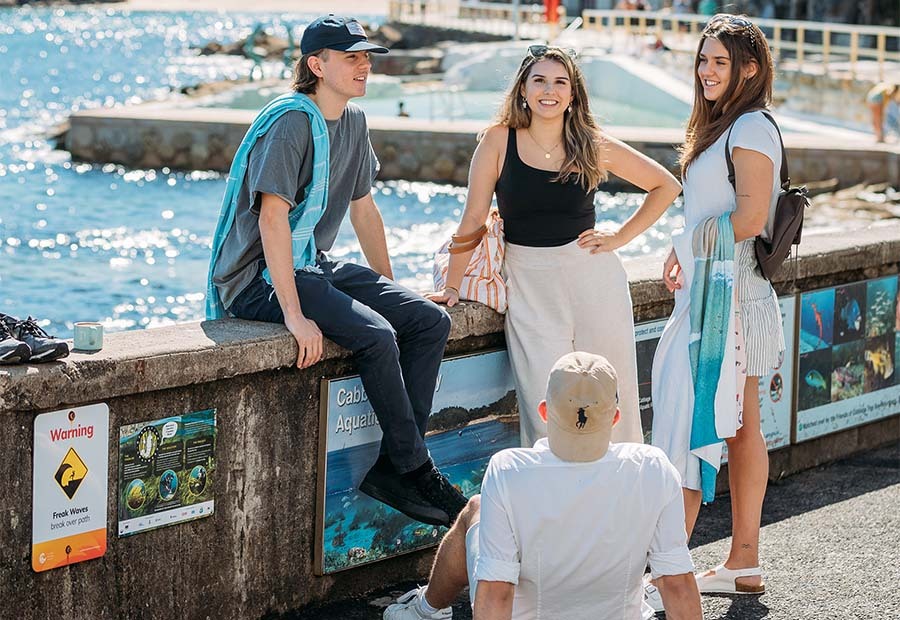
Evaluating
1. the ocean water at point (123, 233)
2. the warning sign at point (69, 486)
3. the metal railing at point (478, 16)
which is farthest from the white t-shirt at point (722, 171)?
the metal railing at point (478, 16)

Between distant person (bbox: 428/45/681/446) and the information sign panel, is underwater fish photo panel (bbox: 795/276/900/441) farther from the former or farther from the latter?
the information sign panel

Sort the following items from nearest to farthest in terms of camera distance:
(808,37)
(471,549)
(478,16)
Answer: (471,549)
(808,37)
(478,16)

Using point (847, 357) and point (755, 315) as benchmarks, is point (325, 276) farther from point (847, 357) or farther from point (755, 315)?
point (847, 357)

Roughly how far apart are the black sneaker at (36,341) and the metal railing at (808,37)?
2403 cm

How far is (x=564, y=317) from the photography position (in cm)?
512

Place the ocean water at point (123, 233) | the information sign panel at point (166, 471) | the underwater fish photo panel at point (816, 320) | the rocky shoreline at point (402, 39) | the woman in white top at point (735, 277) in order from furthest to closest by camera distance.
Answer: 1. the rocky shoreline at point (402, 39)
2. the ocean water at point (123, 233)
3. the underwater fish photo panel at point (816, 320)
4. the woman in white top at point (735, 277)
5. the information sign panel at point (166, 471)

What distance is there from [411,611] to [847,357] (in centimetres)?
305

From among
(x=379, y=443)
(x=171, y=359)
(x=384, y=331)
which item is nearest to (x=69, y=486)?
(x=171, y=359)

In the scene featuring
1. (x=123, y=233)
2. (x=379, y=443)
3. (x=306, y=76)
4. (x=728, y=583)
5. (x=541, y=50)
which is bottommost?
(x=123, y=233)

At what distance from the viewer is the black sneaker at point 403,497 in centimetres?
474

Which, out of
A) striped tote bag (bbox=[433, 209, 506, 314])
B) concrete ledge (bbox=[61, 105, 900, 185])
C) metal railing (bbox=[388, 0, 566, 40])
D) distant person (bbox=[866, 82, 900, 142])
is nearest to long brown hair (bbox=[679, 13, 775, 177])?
striped tote bag (bbox=[433, 209, 506, 314])

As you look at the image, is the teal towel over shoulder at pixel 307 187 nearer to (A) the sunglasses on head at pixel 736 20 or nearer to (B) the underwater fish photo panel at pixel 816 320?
(A) the sunglasses on head at pixel 736 20

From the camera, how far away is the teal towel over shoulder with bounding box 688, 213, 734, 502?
4.91 m

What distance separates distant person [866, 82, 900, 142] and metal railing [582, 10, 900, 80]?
77.2 inches
